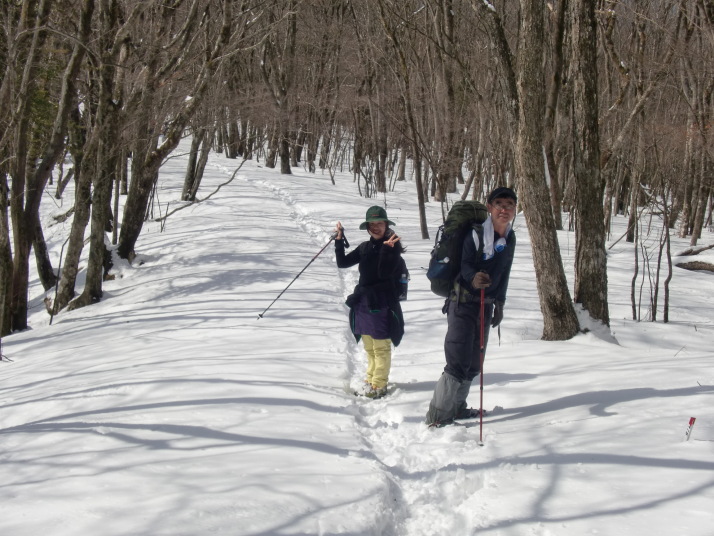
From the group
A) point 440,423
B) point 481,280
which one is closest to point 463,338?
point 481,280

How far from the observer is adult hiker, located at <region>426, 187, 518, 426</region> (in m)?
4.20

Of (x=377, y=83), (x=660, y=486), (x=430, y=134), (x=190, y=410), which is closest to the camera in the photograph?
(x=660, y=486)

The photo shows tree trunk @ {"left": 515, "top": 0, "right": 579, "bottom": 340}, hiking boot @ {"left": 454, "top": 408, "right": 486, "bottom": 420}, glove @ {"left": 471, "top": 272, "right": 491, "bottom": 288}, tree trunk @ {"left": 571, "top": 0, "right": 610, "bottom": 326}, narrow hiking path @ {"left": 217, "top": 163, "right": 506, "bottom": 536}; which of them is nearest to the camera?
narrow hiking path @ {"left": 217, "top": 163, "right": 506, "bottom": 536}

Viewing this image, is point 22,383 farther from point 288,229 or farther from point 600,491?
point 288,229

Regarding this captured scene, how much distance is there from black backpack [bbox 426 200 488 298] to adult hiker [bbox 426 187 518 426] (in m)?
0.05

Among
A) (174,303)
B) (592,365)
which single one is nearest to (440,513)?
(592,365)

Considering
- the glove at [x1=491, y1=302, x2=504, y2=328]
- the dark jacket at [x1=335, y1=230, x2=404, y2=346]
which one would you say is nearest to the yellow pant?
the dark jacket at [x1=335, y1=230, x2=404, y2=346]

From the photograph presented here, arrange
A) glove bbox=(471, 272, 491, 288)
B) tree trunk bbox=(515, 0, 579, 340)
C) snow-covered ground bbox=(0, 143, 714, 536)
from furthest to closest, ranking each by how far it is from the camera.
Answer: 1. tree trunk bbox=(515, 0, 579, 340)
2. glove bbox=(471, 272, 491, 288)
3. snow-covered ground bbox=(0, 143, 714, 536)

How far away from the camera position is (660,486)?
3146 mm

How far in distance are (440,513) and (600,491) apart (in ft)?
2.79

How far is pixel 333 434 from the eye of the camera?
A: 14.1 ft

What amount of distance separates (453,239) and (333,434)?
1.61 metres

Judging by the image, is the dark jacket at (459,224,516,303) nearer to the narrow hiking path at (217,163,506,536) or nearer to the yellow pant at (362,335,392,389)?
the narrow hiking path at (217,163,506,536)

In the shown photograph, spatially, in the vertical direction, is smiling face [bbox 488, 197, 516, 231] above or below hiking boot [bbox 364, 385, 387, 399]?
above
